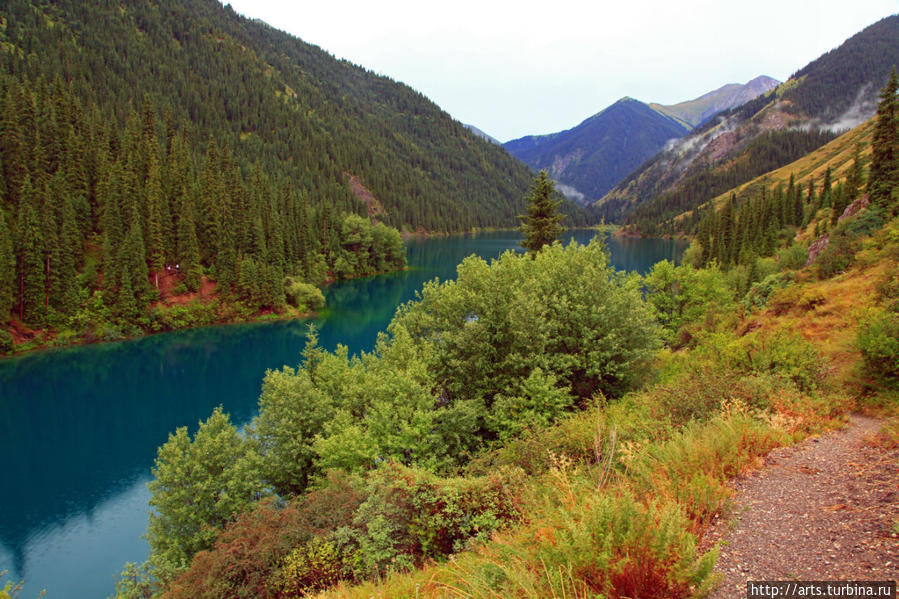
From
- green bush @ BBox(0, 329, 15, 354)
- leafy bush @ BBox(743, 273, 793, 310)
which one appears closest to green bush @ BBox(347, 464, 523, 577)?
leafy bush @ BBox(743, 273, 793, 310)

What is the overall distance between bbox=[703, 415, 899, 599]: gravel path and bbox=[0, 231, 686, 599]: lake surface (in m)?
24.7

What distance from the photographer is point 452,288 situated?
25031 millimetres

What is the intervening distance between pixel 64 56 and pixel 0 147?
82.4 m

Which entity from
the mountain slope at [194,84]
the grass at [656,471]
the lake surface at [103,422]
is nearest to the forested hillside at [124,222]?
the mountain slope at [194,84]

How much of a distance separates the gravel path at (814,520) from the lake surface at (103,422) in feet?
81.0

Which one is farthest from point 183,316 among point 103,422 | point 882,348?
point 882,348

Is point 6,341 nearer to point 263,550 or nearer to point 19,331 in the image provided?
point 19,331

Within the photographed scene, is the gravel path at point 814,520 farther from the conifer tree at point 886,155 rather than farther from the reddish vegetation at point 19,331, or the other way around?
the reddish vegetation at point 19,331

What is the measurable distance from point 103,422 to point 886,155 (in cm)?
7042

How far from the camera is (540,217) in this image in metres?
36.5

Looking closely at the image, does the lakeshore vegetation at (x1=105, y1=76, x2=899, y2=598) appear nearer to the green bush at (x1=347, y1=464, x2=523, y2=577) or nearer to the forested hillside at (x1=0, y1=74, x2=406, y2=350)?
the green bush at (x1=347, y1=464, x2=523, y2=577)

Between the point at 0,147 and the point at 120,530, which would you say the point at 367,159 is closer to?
the point at 0,147

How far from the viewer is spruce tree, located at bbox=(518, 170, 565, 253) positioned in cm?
3594

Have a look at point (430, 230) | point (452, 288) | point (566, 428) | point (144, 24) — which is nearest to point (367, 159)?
point (430, 230)
